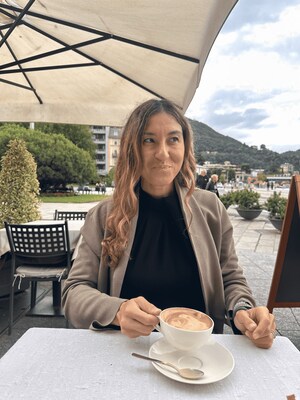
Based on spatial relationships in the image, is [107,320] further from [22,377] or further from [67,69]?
[67,69]

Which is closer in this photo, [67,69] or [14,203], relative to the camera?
[67,69]

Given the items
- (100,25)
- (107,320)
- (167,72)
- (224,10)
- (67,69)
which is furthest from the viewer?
(67,69)

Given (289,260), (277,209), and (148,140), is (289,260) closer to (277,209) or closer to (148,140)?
(148,140)

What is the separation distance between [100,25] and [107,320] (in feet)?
8.90

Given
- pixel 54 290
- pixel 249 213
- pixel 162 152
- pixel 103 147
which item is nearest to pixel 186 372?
pixel 162 152

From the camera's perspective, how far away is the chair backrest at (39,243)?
3010mm

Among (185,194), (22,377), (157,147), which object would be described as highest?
(157,147)

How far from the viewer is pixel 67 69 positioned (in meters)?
3.85

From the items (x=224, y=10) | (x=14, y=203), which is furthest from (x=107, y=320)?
(x=14, y=203)

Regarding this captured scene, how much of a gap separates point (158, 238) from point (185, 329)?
0.62 metres

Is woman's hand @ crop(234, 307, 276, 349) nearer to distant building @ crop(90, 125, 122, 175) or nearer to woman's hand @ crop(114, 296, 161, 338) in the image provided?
woman's hand @ crop(114, 296, 161, 338)

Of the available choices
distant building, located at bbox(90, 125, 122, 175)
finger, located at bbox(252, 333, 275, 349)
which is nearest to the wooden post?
finger, located at bbox(252, 333, 275, 349)

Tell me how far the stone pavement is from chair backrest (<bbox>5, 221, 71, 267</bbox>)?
63cm

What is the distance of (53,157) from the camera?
27.0m
